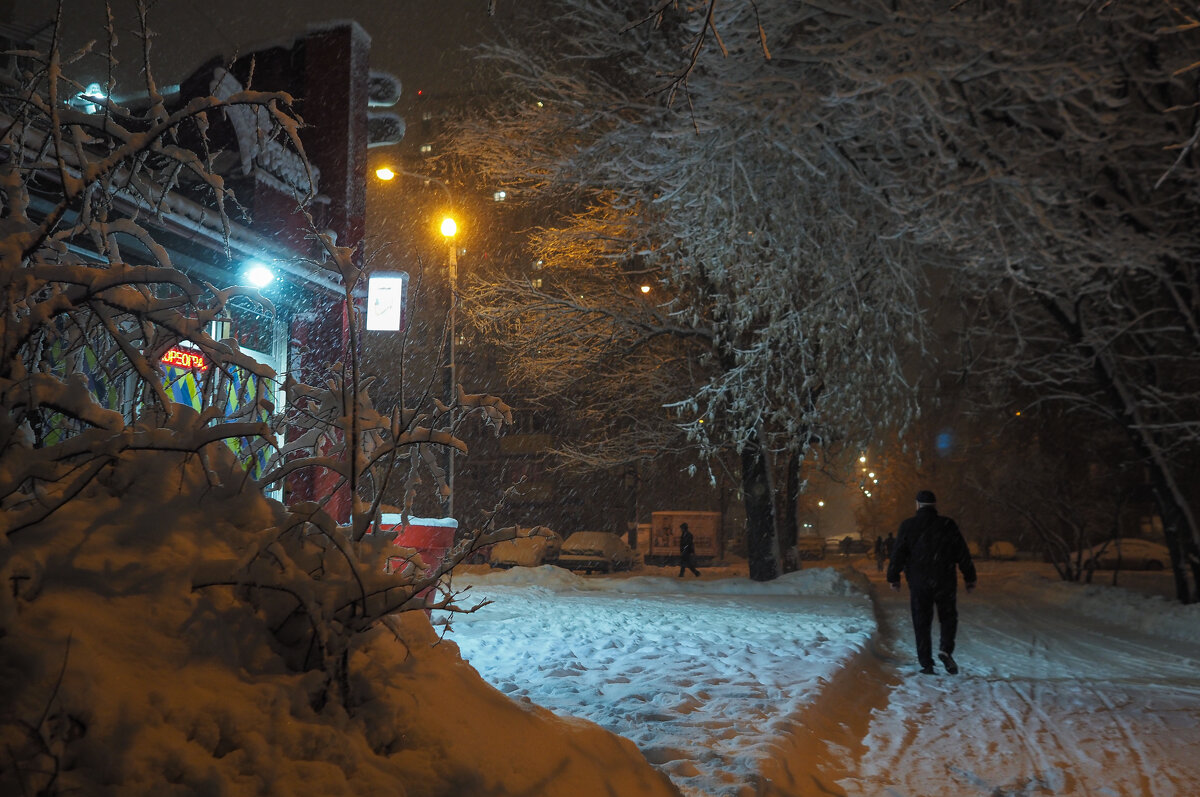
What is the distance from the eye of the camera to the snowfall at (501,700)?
78.0 inches

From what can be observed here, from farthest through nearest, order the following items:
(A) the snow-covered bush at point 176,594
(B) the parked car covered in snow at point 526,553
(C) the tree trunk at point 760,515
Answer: (B) the parked car covered in snow at point 526,553 < (C) the tree trunk at point 760,515 < (A) the snow-covered bush at point 176,594

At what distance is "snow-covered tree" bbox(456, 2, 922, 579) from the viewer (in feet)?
32.9

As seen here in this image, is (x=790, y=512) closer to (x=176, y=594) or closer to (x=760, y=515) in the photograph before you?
(x=760, y=515)

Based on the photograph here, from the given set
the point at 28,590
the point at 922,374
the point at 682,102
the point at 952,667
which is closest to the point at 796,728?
the point at 952,667

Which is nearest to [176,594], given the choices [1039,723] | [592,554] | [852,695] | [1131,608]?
[852,695]

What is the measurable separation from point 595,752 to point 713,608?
9908 millimetres

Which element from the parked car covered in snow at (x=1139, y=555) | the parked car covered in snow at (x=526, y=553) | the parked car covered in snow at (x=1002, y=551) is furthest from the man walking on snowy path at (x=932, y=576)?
the parked car covered in snow at (x=1002, y=551)

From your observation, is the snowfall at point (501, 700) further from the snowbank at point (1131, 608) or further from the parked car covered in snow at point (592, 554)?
the parked car covered in snow at point (592, 554)

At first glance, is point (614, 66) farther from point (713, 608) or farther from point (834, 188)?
point (713, 608)

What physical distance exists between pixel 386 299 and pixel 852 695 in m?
9.21

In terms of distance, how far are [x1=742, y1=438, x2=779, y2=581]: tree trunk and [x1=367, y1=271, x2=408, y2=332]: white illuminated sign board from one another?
7998mm

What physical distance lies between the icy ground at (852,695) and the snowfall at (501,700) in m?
0.03

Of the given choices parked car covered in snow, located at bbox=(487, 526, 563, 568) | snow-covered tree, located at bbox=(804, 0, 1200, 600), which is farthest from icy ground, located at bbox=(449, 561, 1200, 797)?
parked car covered in snow, located at bbox=(487, 526, 563, 568)

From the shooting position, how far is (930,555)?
8.12 m
